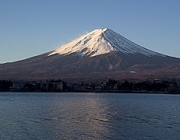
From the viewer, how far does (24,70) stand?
126 metres

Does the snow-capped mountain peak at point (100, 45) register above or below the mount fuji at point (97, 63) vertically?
above

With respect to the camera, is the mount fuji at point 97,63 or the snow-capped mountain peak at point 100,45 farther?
the snow-capped mountain peak at point 100,45

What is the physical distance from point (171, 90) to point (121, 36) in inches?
3262

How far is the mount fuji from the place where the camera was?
→ 4621 inches

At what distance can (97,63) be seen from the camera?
13512 cm

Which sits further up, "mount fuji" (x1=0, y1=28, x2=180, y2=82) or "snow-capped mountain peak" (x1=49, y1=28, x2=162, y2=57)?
"snow-capped mountain peak" (x1=49, y1=28, x2=162, y2=57)

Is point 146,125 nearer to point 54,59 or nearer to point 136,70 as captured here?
point 136,70

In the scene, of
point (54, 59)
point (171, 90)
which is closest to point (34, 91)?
point (171, 90)

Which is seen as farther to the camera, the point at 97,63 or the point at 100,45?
the point at 100,45

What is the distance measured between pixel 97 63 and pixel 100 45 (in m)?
14.0

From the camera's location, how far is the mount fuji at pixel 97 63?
11738cm

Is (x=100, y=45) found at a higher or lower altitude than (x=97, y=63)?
higher

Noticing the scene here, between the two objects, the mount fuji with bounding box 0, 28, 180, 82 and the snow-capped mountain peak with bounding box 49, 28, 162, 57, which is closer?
the mount fuji with bounding box 0, 28, 180, 82

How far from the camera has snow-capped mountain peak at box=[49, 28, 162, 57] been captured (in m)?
146
